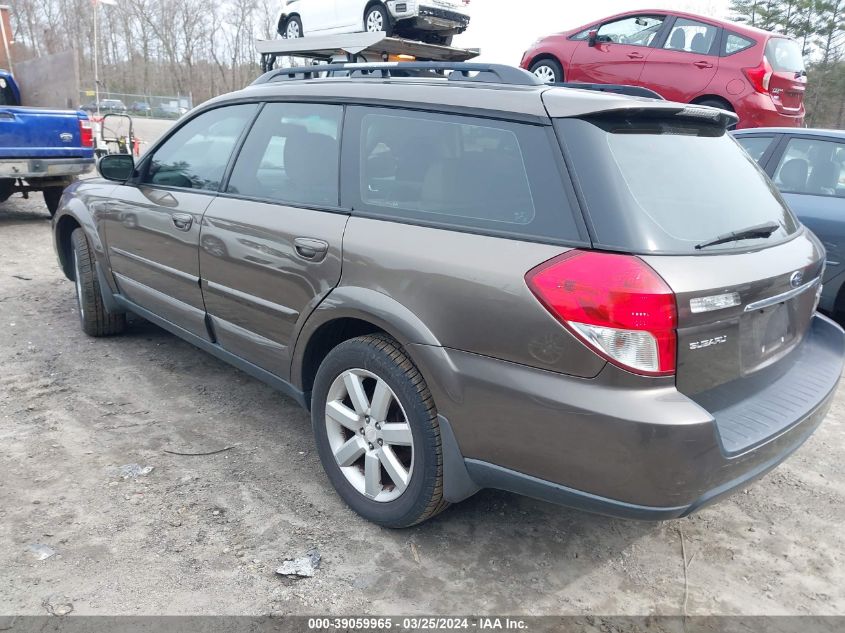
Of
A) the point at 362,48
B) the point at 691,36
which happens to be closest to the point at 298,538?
the point at 362,48

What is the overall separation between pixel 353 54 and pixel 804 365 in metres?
6.07

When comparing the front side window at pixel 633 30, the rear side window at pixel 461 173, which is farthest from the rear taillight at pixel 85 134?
the rear side window at pixel 461 173

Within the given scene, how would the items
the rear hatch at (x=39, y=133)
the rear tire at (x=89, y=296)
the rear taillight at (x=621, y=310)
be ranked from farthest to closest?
1. the rear hatch at (x=39, y=133)
2. the rear tire at (x=89, y=296)
3. the rear taillight at (x=621, y=310)

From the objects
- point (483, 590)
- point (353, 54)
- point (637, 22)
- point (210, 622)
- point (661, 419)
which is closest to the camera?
point (661, 419)

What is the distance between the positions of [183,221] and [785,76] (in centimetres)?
723

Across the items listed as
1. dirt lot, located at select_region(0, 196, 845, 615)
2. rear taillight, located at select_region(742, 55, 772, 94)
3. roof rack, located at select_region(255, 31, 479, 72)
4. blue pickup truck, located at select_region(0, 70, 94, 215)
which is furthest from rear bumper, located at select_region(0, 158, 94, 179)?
rear taillight, located at select_region(742, 55, 772, 94)

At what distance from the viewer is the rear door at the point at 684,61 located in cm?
766

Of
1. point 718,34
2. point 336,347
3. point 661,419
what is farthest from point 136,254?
point 718,34

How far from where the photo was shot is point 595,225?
80.0 inches

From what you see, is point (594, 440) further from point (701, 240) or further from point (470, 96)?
point (470, 96)

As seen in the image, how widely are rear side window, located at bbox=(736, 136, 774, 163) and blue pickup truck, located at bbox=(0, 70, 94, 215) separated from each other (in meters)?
7.93

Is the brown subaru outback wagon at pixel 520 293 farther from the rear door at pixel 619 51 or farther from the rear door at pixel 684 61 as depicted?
the rear door at pixel 619 51

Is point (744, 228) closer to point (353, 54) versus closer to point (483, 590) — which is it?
point (483, 590)

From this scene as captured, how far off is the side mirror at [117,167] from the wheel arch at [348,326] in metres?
2.08
